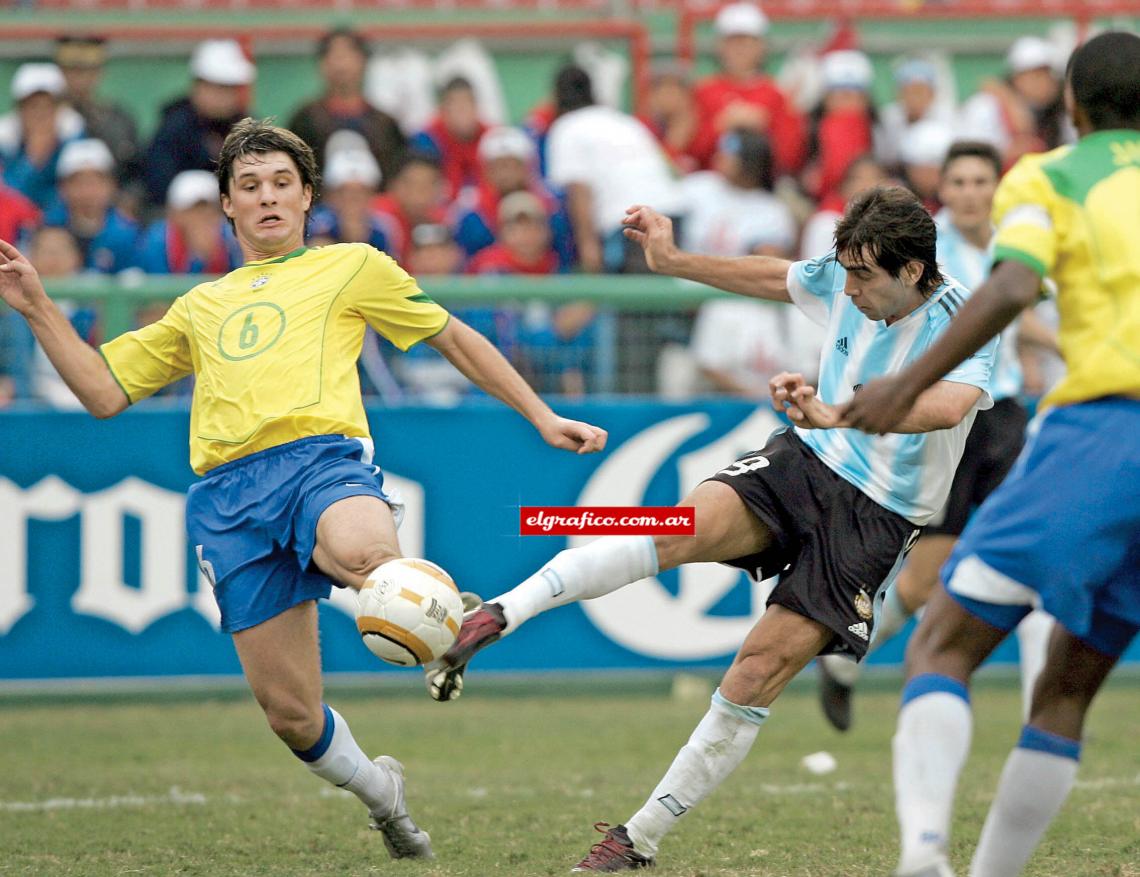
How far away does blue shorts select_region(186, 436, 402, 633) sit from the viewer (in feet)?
17.3

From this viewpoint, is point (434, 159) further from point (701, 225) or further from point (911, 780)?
point (911, 780)

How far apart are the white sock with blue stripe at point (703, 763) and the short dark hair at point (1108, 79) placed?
218 cm

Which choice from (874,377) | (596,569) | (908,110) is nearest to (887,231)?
(874,377)

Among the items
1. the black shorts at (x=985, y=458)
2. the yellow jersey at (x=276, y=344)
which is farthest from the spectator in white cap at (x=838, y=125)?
the yellow jersey at (x=276, y=344)

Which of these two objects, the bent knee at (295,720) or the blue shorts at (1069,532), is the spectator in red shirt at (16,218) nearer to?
the bent knee at (295,720)

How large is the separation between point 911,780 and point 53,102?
9087mm

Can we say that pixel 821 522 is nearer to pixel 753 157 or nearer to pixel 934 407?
pixel 934 407

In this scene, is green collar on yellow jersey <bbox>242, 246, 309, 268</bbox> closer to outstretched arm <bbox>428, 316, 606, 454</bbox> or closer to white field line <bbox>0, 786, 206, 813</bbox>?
outstretched arm <bbox>428, 316, 606, 454</bbox>

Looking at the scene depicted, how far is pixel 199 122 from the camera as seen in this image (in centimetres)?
1158

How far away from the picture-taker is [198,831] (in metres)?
6.32

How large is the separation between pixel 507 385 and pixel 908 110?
818 centimetres

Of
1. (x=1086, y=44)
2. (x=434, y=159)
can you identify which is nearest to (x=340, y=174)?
(x=434, y=159)

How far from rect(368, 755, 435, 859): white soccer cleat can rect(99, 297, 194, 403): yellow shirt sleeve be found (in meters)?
1.48

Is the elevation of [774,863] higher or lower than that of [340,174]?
lower
